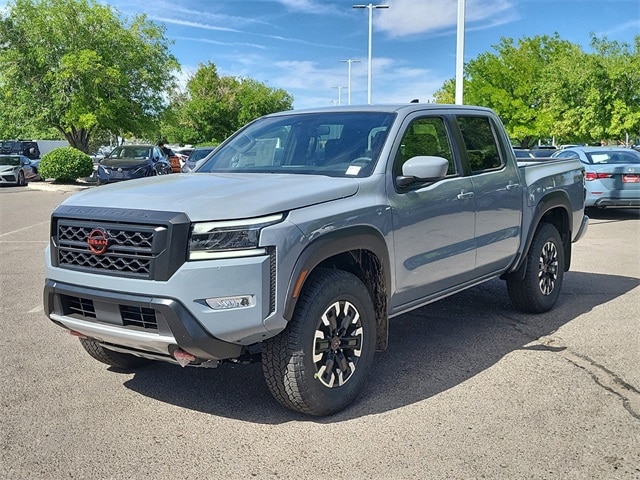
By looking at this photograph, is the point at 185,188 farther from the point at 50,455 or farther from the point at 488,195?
the point at 488,195

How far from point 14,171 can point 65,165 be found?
427cm

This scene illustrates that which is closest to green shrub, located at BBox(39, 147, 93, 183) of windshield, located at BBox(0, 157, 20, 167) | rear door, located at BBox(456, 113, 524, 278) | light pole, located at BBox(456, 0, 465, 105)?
windshield, located at BBox(0, 157, 20, 167)

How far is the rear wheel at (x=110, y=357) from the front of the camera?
4.66 m

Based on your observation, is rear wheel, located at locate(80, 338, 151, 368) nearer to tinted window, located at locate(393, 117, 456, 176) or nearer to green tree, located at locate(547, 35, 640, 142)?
tinted window, located at locate(393, 117, 456, 176)

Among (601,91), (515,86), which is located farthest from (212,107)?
(601,91)

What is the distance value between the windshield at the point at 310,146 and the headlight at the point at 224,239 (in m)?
1.08

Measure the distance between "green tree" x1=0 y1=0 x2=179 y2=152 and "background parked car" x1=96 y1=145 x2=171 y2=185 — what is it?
5.82 metres

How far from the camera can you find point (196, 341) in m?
3.47

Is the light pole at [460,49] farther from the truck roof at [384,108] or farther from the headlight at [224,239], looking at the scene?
the headlight at [224,239]

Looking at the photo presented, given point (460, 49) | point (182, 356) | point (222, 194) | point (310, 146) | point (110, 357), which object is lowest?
point (110, 357)

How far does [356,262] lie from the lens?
4328 mm

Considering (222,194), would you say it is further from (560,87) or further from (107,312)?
(560,87)

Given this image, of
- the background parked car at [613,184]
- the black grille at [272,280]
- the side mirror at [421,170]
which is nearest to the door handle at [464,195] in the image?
the side mirror at [421,170]

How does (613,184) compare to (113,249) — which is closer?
(113,249)
